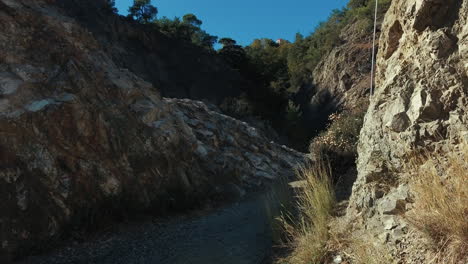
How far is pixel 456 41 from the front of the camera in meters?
3.37

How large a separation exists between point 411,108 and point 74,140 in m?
6.63

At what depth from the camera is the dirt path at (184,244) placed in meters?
5.59

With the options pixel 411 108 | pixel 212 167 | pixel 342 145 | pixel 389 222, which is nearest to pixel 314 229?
pixel 389 222

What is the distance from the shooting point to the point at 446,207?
2.50 metres

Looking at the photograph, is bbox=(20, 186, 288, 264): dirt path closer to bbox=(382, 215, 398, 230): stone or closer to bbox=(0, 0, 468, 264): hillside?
bbox=(0, 0, 468, 264): hillside

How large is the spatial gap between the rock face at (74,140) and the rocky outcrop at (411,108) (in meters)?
5.27

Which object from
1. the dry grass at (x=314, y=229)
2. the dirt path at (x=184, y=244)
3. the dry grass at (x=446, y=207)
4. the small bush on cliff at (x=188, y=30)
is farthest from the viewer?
the small bush on cliff at (x=188, y=30)

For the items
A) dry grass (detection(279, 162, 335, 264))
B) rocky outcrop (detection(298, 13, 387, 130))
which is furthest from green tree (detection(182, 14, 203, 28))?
dry grass (detection(279, 162, 335, 264))

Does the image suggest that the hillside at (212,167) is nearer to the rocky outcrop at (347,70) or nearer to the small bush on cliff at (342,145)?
the small bush on cliff at (342,145)

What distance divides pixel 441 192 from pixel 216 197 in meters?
8.60

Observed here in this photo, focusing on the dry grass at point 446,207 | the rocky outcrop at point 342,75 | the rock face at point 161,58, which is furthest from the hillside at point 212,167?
the rock face at point 161,58

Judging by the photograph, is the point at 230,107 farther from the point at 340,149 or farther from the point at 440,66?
the point at 440,66

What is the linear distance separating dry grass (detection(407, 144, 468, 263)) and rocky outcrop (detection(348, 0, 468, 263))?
0.85 ft

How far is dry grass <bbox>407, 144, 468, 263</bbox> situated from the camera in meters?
2.42
